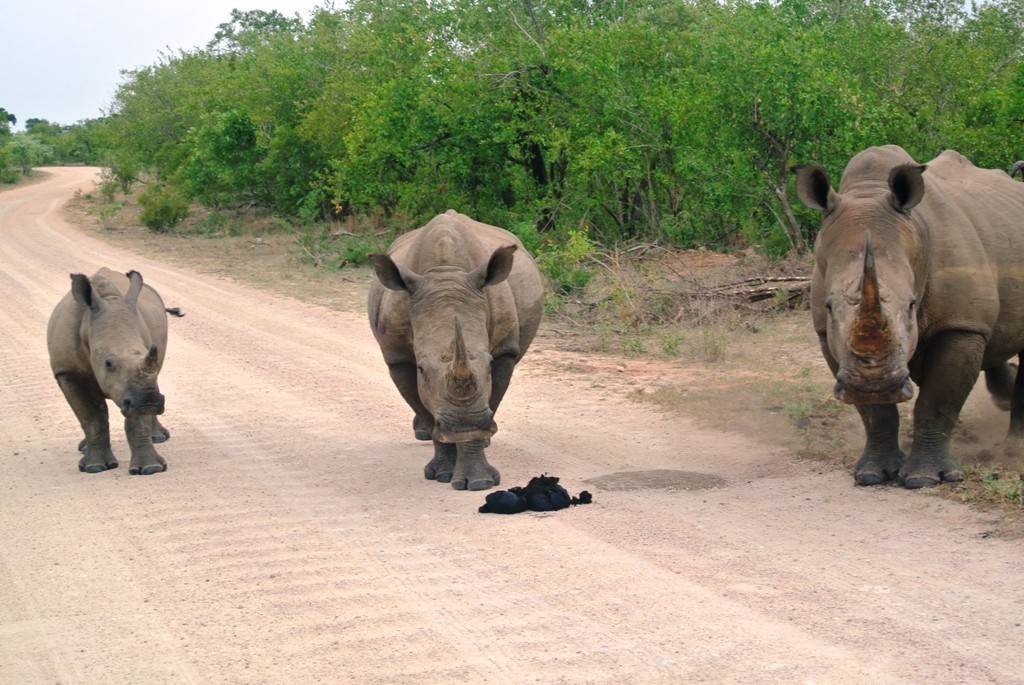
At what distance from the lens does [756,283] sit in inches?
548

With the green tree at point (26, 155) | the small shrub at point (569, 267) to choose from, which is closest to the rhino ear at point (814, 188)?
the small shrub at point (569, 267)

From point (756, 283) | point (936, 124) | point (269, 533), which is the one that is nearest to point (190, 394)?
point (269, 533)

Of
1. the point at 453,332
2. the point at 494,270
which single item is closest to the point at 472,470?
the point at 453,332

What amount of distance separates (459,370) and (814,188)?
238cm

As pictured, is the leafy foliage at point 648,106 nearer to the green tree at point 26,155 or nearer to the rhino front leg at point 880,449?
the rhino front leg at point 880,449

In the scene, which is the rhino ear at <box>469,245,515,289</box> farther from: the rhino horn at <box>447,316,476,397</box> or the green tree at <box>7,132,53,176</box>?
the green tree at <box>7,132,53,176</box>

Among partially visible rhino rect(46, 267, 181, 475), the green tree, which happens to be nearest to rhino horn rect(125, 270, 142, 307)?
partially visible rhino rect(46, 267, 181, 475)

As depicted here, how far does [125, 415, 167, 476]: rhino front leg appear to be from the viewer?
8.54 meters

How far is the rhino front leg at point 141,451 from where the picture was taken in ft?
28.0

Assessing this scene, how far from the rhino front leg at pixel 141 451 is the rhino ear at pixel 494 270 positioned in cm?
274

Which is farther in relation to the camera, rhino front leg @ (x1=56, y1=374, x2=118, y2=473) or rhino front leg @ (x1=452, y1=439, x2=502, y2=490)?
rhino front leg @ (x1=56, y1=374, x2=118, y2=473)

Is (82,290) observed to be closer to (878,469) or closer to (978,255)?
(878,469)

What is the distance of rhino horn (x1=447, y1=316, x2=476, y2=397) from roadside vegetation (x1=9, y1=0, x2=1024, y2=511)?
3.57m

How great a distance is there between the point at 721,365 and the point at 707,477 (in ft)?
13.4
